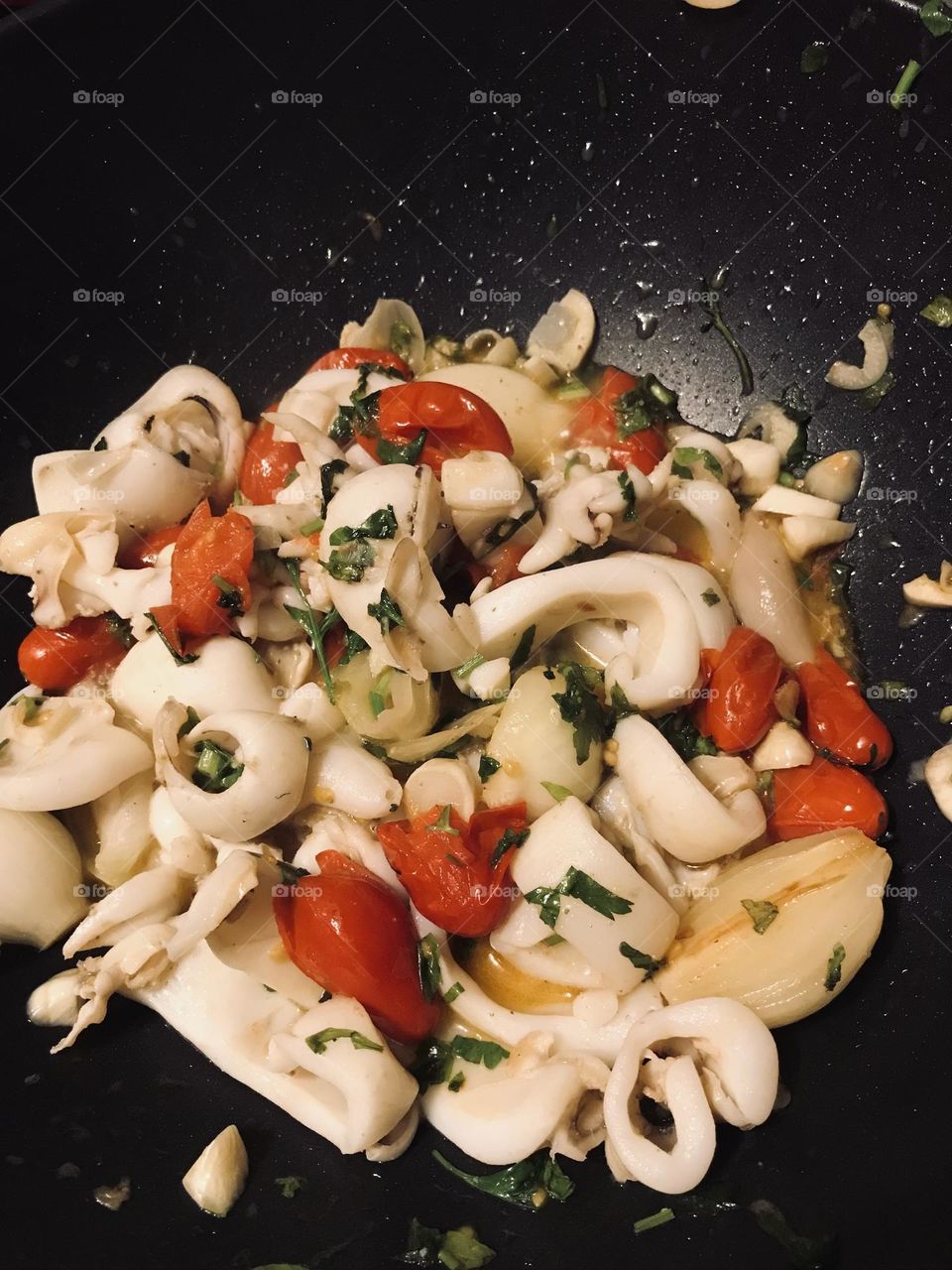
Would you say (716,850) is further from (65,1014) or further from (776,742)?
(65,1014)

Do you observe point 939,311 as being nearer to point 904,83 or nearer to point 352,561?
point 904,83

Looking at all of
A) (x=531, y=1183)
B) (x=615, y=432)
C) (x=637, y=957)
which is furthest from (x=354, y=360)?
(x=531, y=1183)

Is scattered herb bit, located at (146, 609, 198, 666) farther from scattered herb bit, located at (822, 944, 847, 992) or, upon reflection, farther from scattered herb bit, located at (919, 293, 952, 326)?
scattered herb bit, located at (919, 293, 952, 326)

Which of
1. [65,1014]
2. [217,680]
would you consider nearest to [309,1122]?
[65,1014]

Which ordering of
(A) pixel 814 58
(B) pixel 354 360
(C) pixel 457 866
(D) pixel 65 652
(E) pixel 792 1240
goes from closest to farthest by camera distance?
(E) pixel 792 1240 → (C) pixel 457 866 → (D) pixel 65 652 → (A) pixel 814 58 → (B) pixel 354 360

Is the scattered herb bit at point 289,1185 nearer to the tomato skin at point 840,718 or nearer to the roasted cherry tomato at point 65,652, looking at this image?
the roasted cherry tomato at point 65,652

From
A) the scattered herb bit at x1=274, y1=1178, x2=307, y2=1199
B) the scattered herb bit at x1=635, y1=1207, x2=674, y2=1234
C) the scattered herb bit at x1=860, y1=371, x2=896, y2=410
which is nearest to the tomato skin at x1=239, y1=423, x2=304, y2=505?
the scattered herb bit at x1=860, y1=371, x2=896, y2=410

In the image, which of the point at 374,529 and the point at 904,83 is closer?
the point at 374,529

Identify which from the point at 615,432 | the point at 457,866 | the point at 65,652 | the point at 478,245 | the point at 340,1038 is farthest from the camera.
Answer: the point at 478,245
